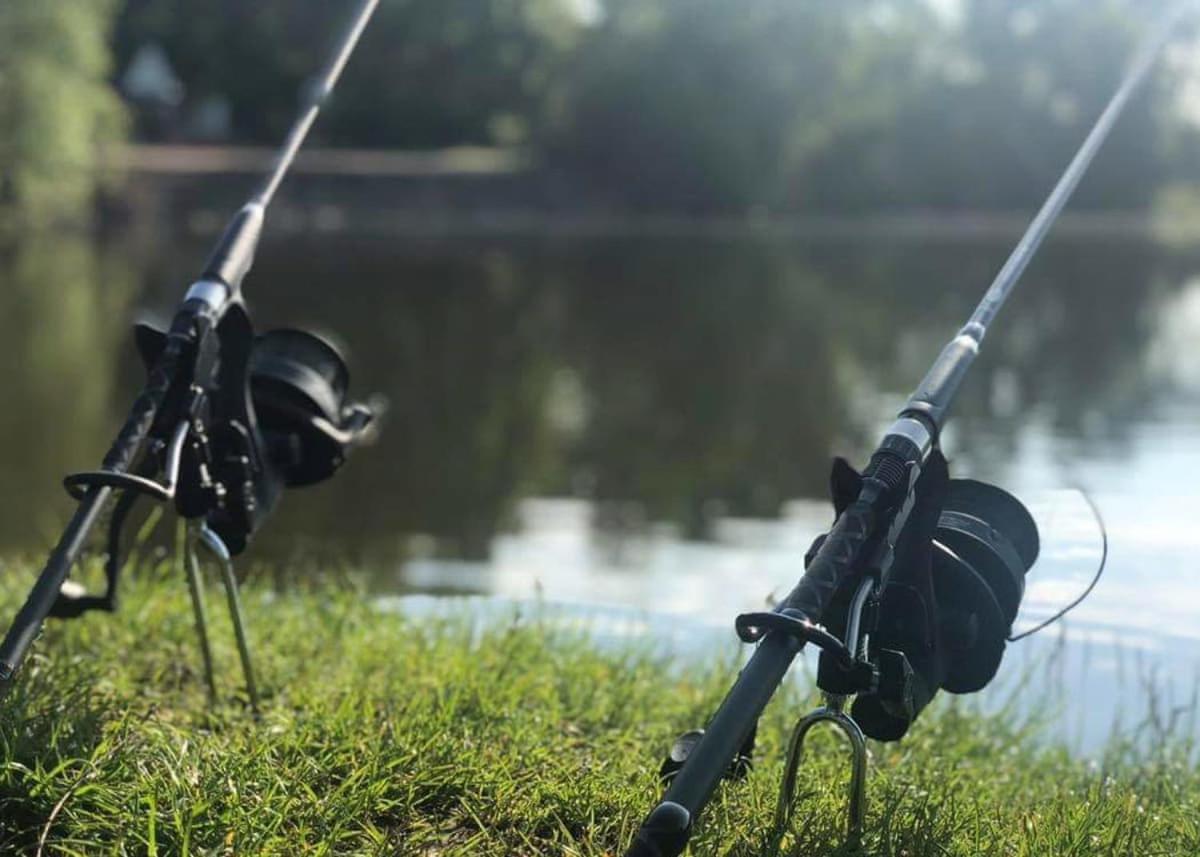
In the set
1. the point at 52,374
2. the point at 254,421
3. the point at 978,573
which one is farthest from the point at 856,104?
the point at 978,573

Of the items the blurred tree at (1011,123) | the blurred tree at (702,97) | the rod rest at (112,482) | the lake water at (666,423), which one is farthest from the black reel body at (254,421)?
the blurred tree at (1011,123)

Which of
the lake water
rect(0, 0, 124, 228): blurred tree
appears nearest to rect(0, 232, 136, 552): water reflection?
the lake water

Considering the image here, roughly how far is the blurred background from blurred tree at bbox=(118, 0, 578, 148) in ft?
0.47

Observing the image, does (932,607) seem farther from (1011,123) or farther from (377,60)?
(1011,123)

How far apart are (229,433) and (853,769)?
74.6 inches

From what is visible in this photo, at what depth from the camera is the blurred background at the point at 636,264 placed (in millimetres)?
13320

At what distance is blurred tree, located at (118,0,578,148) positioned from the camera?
6831 cm

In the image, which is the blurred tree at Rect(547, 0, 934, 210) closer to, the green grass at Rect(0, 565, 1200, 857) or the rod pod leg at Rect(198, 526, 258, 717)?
the green grass at Rect(0, 565, 1200, 857)

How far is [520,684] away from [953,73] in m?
74.0

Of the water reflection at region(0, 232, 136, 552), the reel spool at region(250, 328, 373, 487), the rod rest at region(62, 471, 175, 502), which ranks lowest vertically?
the rod rest at region(62, 471, 175, 502)

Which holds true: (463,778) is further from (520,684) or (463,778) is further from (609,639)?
(609,639)

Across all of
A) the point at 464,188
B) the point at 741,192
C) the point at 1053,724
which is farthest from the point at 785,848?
the point at 741,192

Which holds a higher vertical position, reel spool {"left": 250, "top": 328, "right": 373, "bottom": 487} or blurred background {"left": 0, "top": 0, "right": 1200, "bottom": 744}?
blurred background {"left": 0, "top": 0, "right": 1200, "bottom": 744}

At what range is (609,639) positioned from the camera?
696cm
